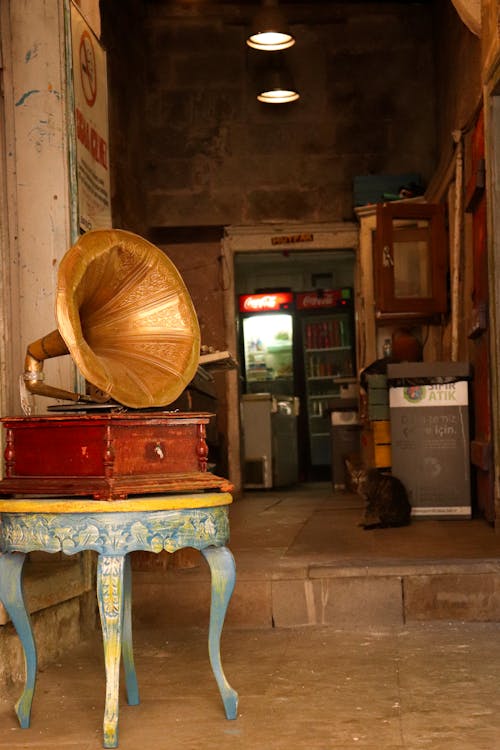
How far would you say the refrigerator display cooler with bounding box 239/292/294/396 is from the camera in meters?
13.0

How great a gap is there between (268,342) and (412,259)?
17.1 ft

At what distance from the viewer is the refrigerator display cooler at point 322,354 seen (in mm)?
12898

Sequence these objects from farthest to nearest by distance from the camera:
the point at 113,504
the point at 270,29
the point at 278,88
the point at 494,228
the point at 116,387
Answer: the point at 278,88
the point at 270,29
the point at 494,228
the point at 116,387
the point at 113,504

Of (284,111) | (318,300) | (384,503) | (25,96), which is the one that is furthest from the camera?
(318,300)

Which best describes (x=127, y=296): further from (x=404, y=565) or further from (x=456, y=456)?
(x=456, y=456)

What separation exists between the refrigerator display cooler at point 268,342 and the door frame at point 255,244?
3757 mm

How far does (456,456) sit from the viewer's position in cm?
655

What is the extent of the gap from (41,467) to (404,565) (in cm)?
208

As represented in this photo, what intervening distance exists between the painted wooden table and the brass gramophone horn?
32 cm

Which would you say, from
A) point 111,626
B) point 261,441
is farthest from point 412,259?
point 111,626

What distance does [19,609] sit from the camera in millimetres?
2998

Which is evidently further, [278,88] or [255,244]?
[255,244]

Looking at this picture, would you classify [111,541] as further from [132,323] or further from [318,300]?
[318,300]

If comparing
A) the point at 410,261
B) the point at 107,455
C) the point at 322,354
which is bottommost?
the point at 107,455
